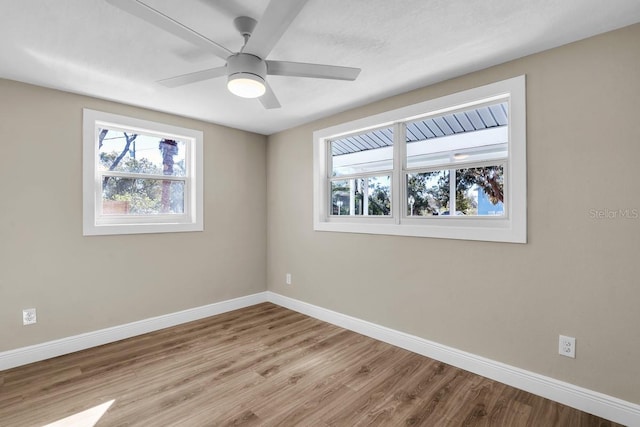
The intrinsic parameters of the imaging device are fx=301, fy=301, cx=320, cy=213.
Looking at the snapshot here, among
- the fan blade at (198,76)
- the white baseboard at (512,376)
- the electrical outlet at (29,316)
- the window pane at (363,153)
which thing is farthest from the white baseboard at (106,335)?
the fan blade at (198,76)

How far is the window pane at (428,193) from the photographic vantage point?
271 cm

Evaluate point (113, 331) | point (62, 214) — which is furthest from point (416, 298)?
point (62, 214)

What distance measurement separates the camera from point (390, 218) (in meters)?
3.08

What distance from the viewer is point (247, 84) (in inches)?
70.6

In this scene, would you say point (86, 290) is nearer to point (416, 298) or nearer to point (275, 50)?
point (275, 50)

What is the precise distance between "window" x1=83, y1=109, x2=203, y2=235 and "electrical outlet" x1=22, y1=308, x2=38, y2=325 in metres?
0.76

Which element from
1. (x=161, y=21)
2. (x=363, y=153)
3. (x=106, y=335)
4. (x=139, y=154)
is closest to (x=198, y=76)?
(x=161, y=21)

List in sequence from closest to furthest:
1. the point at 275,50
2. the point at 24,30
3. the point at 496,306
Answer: the point at 24,30 → the point at 275,50 → the point at 496,306

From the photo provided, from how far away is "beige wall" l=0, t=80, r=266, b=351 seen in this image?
2.51 metres

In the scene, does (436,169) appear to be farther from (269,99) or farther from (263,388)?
(263,388)

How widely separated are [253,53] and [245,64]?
0.25ft

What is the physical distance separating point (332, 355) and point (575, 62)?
2863 mm

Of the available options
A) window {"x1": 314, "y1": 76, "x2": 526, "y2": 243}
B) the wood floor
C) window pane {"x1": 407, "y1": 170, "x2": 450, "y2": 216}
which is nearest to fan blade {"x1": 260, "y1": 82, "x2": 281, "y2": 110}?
window {"x1": 314, "y1": 76, "x2": 526, "y2": 243}

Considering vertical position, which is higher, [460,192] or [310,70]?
[310,70]
